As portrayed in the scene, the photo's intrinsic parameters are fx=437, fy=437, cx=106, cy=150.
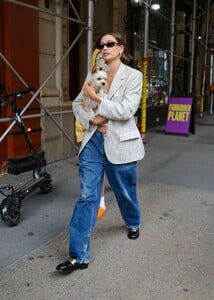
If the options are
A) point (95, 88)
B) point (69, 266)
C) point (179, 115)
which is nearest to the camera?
point (69, 266)

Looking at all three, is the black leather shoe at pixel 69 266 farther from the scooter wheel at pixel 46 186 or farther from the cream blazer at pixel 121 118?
the scooter wheel at pixel 46 186

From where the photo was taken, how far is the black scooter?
395 centimetres

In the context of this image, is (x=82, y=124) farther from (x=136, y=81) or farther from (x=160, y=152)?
(x=160, y=152)

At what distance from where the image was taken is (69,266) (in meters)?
3.11

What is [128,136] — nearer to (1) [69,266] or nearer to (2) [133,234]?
(2) [133,234]

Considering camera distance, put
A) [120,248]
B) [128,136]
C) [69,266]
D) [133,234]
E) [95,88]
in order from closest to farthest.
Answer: [69,266] < [95,88] < [128,136] < [120,248] < [133,234]

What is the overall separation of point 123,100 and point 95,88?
0.23 meters

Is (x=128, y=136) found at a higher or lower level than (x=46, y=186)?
higher

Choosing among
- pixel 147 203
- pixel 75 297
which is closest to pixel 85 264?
pixel 75 297

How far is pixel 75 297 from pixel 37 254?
749 millimetres

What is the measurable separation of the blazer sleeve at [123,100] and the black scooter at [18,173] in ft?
4.51

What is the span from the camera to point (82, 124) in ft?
10.8

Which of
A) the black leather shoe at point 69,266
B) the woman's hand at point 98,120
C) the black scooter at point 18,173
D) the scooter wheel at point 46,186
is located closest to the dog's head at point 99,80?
the woman's hand at point 98,120

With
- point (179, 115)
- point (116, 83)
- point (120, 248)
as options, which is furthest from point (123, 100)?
point (179, 115)
